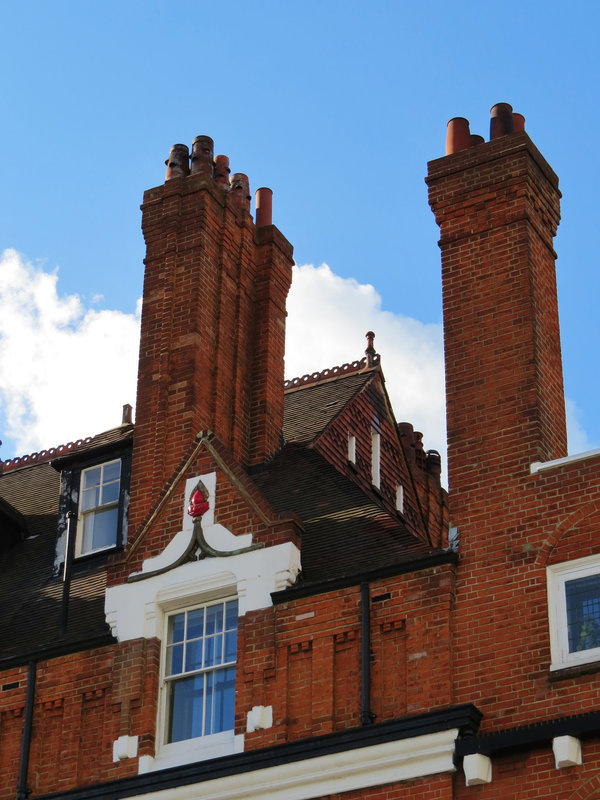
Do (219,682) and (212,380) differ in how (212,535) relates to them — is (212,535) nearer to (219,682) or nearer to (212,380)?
(219,682)

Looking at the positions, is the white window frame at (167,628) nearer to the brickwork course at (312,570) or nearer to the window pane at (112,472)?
the brickwork course at (312,570)

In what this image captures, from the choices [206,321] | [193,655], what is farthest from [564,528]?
[206,321]

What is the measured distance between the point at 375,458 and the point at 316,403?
143 centimetres

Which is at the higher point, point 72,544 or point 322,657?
point 72,544

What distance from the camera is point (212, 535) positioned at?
81.7 ft

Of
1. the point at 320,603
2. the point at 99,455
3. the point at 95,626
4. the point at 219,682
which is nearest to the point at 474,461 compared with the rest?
the point at 320,603

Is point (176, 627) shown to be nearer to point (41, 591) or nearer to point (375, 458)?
point (41, 591)

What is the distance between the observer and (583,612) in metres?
21.6

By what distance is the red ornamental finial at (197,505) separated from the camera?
2522 cm

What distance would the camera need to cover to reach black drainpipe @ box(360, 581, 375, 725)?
22.0 m

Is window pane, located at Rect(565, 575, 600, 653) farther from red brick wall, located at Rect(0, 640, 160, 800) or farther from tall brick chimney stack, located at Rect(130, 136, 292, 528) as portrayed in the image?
tall brick chimney stack, located at Rect(130, 136, 292, 528)

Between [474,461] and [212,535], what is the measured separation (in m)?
3.87

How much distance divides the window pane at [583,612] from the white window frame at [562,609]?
55 millimetres

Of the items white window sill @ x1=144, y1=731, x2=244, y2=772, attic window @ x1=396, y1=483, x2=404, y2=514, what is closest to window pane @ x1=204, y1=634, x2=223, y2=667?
white window sill @ x1=144, y1=731, x2=244, y2=772
